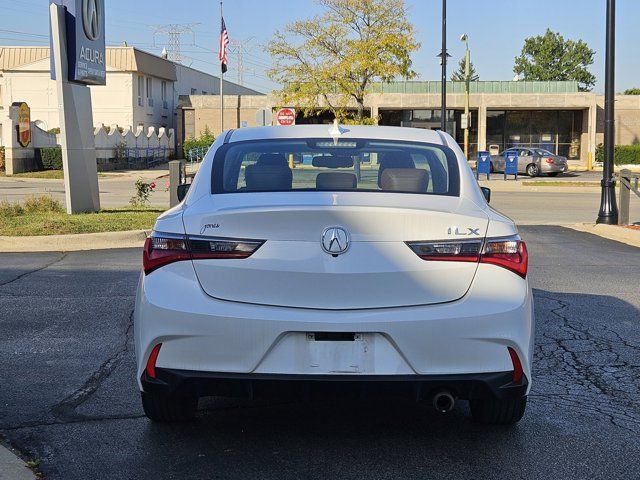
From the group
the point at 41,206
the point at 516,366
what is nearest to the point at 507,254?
the point at 516,366

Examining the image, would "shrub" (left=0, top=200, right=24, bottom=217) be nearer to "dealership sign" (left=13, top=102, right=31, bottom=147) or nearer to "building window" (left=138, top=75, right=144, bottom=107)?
"dealership sign" (left=13, top=102, right=31, bottom=147)

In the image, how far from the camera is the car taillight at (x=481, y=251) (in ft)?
13.4

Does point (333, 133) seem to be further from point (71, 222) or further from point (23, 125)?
point (23, 125)

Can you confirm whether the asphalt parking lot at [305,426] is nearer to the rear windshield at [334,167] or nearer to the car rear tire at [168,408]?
the car rear tire at [168,408]

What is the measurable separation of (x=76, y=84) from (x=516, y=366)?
13.8 meters

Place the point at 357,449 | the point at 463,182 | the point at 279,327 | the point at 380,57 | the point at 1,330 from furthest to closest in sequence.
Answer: the point at 380,57 < the point at 1,330 < the point at 463,182 < the point at 357,449 < the point at 279,327

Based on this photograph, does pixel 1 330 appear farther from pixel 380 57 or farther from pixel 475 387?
pixel 380 57

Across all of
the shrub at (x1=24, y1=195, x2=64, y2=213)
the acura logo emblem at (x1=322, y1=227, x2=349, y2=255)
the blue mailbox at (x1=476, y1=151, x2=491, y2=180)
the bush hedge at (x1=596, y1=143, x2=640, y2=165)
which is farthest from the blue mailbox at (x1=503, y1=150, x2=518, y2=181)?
the acura logo emblem at (x1=322, y1=227, x2=349, y2=255)

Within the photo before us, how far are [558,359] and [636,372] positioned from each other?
560mm

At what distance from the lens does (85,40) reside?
16516 mm

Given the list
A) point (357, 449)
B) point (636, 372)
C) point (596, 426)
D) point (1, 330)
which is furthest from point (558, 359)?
point (1, 330)

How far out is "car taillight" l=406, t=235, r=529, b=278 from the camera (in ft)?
13.4

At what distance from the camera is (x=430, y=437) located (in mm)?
4715

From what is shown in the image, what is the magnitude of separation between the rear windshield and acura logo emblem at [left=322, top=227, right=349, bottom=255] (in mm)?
738
